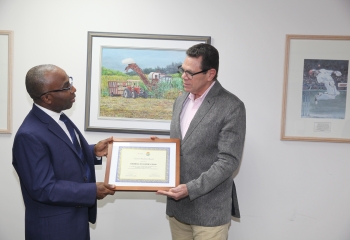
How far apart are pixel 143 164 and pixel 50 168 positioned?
23.4 inches

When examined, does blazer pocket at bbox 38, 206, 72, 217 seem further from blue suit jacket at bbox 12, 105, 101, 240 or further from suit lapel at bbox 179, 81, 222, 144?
suit lapel at bbox 179, 81, 222, 144

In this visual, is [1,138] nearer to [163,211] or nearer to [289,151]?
[163,211]

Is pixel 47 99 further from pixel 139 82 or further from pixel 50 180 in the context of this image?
pixel 139 82

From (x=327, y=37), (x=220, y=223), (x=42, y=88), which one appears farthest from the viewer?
(x=327, y=37)

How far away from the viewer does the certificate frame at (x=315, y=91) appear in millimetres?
2799

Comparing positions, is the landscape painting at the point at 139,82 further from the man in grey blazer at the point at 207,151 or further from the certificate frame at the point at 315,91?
the certificate frame at the point at 315,91

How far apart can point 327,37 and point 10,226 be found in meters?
3.07

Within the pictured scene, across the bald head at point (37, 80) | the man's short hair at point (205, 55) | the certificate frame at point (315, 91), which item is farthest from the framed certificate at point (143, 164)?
the certificate frame at point (315, 91)

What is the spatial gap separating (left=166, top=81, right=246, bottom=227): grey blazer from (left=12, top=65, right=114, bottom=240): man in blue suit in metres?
0.52

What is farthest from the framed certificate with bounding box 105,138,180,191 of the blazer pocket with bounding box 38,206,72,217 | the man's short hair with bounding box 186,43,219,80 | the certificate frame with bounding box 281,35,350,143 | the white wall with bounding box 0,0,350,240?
the certificate frame with bounding box 281,35,350,143

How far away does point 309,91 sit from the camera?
2.83m

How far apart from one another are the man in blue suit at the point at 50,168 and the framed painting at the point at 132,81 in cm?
95

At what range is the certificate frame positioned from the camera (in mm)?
2799

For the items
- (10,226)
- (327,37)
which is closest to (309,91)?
(327,37)
